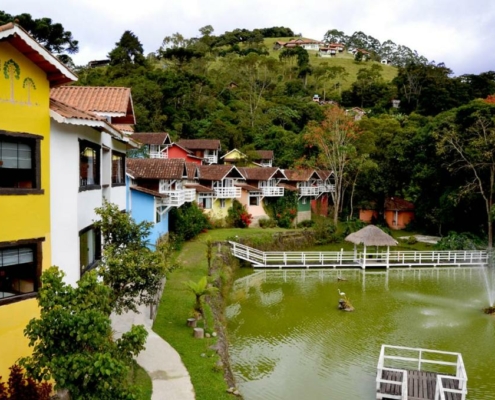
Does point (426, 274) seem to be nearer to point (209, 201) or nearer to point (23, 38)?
point (209, 201)

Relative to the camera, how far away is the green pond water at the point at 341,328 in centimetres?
1424

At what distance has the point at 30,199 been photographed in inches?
367

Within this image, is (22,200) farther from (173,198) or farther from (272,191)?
(272,191)

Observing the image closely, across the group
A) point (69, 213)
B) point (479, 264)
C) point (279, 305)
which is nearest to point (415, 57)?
point (479, 264)

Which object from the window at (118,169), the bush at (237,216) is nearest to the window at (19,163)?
the window at (118,169)

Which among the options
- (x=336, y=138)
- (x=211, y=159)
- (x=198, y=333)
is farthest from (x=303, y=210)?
(x=198, y=333)

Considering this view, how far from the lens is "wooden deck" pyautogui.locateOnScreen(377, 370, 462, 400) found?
12.6m

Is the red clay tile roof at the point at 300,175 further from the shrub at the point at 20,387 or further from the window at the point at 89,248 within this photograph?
the shrub at the point at 20,387

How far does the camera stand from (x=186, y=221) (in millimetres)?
32344

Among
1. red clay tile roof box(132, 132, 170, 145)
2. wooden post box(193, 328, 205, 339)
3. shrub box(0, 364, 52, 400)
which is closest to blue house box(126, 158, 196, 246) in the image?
wooden post box(193, 328, 205, 339)

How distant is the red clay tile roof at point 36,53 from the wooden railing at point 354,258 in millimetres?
22368

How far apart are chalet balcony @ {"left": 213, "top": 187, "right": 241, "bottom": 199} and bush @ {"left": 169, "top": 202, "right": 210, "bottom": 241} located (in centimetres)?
367

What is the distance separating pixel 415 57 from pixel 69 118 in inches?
5560

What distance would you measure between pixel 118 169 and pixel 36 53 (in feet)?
26.8
